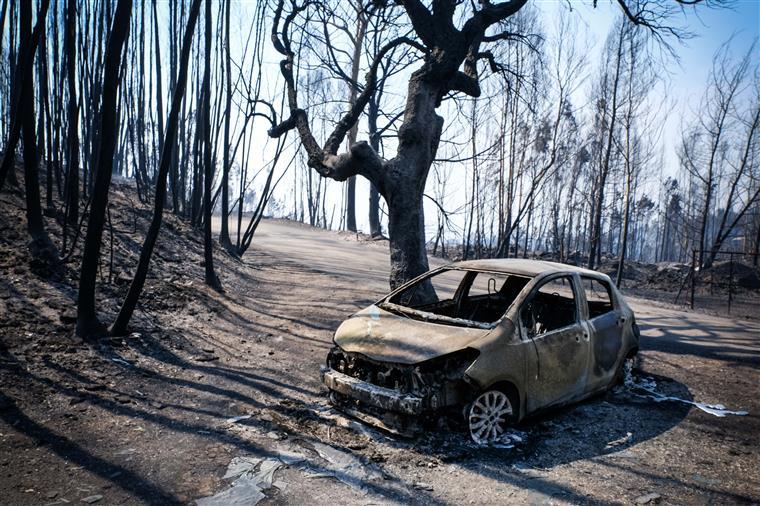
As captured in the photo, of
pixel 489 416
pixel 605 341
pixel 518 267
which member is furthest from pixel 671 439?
pixel 518 267

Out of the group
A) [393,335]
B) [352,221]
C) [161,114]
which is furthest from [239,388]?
[352,221]

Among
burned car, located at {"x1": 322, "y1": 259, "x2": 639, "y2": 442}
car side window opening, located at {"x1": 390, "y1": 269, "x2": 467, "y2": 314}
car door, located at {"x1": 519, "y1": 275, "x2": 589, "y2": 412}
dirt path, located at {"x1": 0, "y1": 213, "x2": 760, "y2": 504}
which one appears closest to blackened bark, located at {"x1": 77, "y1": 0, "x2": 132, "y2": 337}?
dirt path, located at {"x1": 0, "y1": 213, "x2": 760, "y2": 504}

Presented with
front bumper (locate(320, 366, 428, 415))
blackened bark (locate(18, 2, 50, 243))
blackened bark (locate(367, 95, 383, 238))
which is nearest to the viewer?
front bumper (locate(320, 366, 428, 415))

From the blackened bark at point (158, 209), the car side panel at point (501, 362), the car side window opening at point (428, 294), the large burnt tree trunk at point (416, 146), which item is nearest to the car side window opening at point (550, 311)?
the car side window opening at point (428, 294)

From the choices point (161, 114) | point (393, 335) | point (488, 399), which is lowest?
point (488, 399)

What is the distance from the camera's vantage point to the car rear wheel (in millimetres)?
4246

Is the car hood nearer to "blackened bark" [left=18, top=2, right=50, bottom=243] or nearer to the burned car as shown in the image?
the burned car

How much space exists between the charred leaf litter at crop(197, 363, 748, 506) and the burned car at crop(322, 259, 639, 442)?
4.9 inches

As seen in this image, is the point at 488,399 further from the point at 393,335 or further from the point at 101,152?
the point at 101,152

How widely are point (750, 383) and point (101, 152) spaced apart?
8274mm

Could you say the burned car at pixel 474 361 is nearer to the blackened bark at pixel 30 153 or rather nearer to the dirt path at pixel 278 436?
the dirt path at pixel 278 436

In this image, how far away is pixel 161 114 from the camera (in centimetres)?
1448

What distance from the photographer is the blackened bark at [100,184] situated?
575cm

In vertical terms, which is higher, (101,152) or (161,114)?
(161,114)
